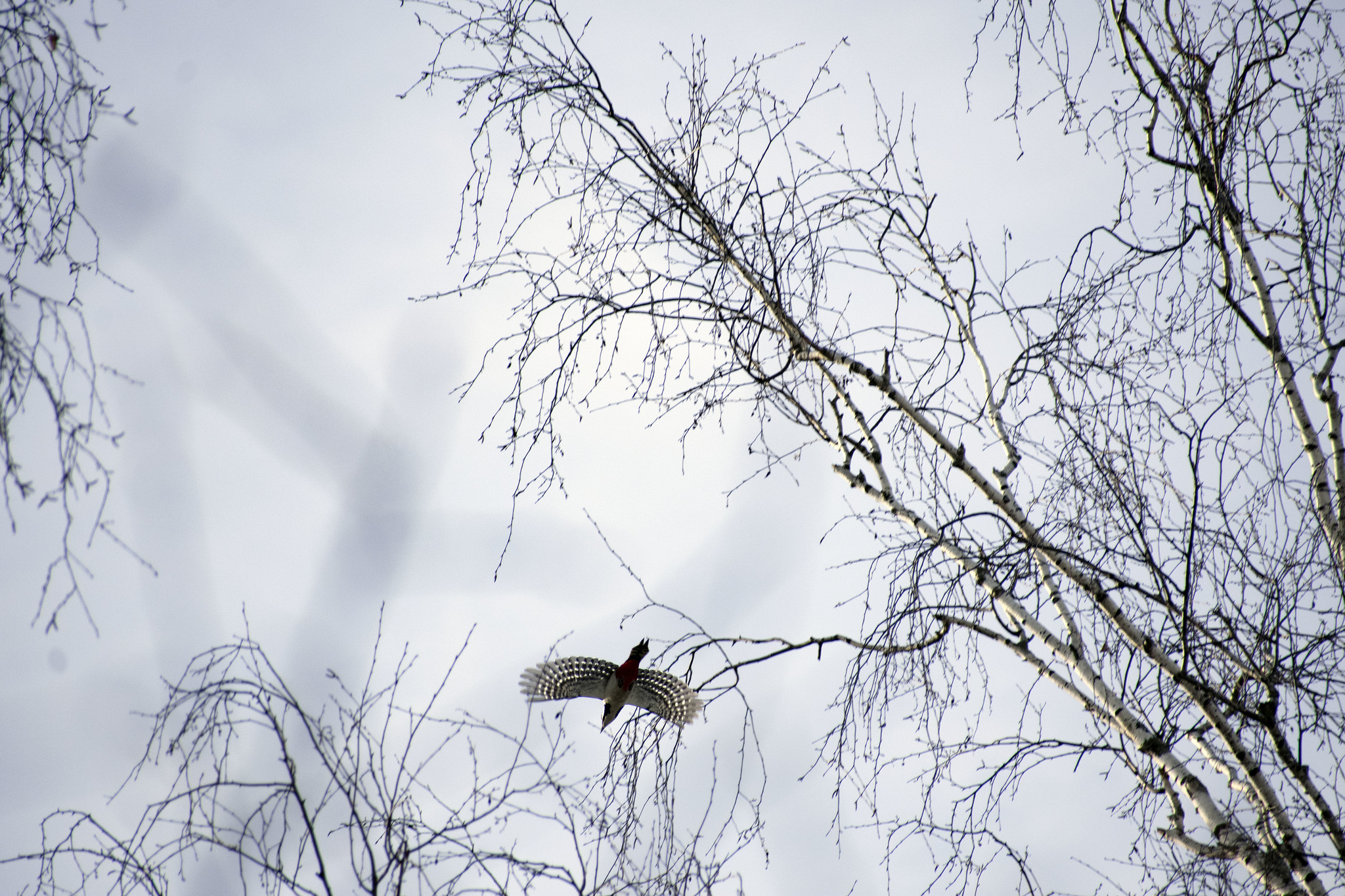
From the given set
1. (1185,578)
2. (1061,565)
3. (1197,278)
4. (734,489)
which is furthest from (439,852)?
(1197,278)

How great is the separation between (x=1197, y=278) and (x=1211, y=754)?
1.50m

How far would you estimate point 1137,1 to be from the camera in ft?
10.0

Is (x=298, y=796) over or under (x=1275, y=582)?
under

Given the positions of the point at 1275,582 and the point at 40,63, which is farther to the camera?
the point at 1275,582

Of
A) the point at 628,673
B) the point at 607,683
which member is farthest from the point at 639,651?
the point at 607,683

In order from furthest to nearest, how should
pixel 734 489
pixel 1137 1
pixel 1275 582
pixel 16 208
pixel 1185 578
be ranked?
pixel 734 489 → pixel 1137 1 → pixel 1275 582 → pixel 1185 578 → pixel 16 208

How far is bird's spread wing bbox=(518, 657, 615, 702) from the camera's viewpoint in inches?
197

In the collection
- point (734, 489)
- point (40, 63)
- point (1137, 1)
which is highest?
point (1137, 1)

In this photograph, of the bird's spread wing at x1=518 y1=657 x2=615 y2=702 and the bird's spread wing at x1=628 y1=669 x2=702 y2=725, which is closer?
the bird's spread wing at x1=628 y1=669 x2=702 y2=725

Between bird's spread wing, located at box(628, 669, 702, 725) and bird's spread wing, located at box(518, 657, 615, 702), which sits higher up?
bird's spread wing, located at box(518, 657, 615, 702)

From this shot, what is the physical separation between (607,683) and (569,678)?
0.64 ft

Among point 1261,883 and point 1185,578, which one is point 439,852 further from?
point 1261,883

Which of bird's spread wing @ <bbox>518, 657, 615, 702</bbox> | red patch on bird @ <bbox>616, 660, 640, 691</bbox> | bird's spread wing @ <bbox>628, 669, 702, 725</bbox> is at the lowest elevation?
bird's spread wing @ <bbox>628, 669, 702, 725</bbox>

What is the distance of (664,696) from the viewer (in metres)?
4.44
